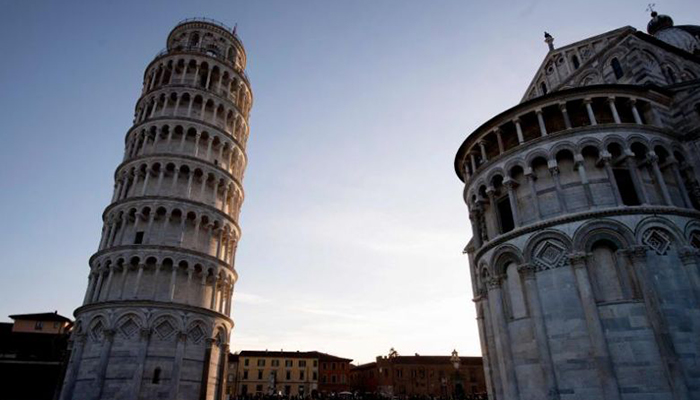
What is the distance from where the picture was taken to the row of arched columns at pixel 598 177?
15766mm

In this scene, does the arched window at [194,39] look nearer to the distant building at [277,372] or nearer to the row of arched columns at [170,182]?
the row of arched columns at [170,182]

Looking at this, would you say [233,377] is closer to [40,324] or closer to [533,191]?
[40,324]

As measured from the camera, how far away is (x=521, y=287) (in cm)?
1616

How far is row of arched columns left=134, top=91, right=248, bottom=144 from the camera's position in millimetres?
31016

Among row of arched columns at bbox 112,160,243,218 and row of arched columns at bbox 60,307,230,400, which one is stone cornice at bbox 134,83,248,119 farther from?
A: row of arched columns at bbox 60,307,230,400

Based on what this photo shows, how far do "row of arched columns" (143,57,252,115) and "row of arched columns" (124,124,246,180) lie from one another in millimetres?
3696

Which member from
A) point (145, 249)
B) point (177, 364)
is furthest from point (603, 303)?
point (145, 249)

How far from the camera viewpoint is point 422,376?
242 ft

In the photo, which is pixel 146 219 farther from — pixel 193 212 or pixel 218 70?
pixel 218 70

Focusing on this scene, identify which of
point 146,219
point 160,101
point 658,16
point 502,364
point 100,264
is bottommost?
point 502,364

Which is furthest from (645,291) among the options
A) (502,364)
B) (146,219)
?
(146,219)

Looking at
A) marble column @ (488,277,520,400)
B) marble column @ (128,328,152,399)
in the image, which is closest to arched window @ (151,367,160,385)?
marble column @ (128,328,152,399)

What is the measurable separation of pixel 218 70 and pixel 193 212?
12.2 metres

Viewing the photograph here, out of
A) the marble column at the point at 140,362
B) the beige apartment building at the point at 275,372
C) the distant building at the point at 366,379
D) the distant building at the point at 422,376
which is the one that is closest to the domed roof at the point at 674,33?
the marble column at the point at 140,362
